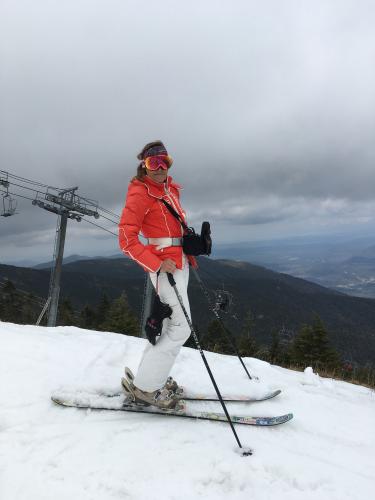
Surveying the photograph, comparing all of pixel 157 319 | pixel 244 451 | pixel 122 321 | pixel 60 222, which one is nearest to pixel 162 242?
pixel 157 319

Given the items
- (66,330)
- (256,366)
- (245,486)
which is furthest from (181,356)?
(245,486)

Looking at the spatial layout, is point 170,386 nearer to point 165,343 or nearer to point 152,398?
point 152,398

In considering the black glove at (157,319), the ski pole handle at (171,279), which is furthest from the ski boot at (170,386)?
the ski pole handle at (171,279)

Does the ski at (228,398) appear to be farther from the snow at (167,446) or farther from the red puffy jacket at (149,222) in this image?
the red puffy jacket at (149,222)

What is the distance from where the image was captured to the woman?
4637 millimetres

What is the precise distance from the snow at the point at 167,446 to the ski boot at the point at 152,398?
0.18 metres

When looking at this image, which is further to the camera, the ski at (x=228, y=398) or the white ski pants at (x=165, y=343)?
the ski at (x=228, y=398)

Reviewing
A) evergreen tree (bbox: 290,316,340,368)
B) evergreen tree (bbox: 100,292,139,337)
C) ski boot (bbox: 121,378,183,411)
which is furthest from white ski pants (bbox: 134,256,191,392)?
evergreen tree (bbox: 100,292,139,337)

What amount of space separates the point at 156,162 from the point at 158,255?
128cm

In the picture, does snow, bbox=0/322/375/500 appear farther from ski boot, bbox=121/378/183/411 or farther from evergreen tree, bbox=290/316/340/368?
evergreen tree, bbox=290/316/340/368

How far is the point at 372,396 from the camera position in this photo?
7.20 meters

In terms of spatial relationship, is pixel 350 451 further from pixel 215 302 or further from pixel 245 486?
pixel 215 302

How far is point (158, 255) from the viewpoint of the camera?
4.90 meters

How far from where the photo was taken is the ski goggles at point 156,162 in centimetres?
483
